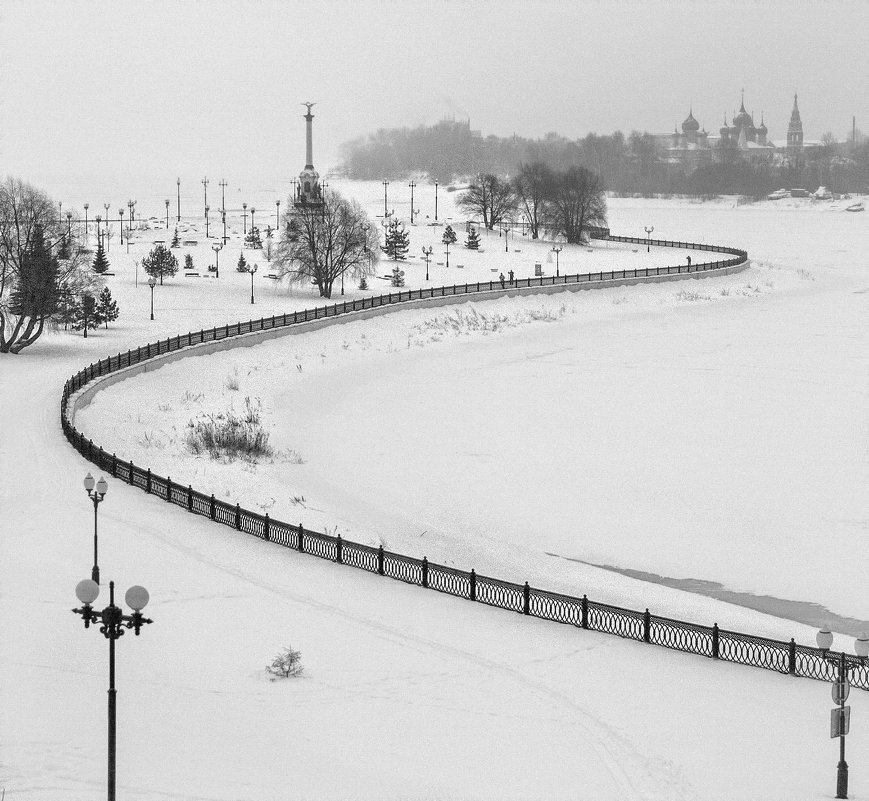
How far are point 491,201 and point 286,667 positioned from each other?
326 ft

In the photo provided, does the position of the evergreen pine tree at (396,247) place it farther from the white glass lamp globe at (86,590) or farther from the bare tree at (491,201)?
the white glass lamp globe at (86,590)

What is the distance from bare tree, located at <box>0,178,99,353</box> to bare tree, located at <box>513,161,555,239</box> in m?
58.3

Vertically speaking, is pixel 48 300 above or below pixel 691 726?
above

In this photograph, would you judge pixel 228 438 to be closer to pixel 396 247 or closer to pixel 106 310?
pixel 106 310

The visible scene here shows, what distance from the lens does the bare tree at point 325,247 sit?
255 ft

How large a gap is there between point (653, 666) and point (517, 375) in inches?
1390

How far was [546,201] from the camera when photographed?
113750 mm

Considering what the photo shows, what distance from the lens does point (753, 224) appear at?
167 m

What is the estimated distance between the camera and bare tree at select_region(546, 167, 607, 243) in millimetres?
110500

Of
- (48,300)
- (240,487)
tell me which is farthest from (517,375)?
(240,487)

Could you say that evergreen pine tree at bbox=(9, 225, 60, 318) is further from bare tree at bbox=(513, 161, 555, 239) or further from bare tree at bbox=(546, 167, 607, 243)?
bare tree at bbox=(513, 161, 555, 239)

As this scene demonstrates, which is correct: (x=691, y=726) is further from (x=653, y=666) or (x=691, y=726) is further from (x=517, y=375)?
(x=517, y=375)

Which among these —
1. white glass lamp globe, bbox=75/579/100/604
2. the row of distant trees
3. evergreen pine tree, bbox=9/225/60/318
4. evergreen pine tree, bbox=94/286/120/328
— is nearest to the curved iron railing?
white glass lamp globe, bbox=75/579/100/604

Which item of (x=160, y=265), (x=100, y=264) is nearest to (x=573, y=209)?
(x=160, y=265)
